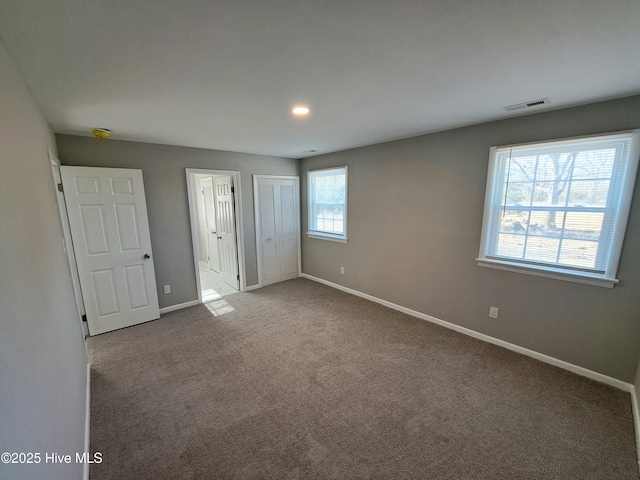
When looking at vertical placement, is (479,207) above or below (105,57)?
below

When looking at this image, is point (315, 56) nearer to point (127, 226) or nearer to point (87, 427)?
point (87, 427)

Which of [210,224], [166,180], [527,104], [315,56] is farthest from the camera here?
[210,224]

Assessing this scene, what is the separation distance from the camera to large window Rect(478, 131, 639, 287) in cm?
205

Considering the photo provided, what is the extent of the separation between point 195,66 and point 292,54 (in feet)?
1.87

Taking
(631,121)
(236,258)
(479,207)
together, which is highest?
(631,121)

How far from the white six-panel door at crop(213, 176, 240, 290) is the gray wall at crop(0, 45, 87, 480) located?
269 cm

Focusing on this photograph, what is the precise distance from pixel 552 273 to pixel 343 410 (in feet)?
7.47

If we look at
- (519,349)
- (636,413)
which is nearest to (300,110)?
(519,349)

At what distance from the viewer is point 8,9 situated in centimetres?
98

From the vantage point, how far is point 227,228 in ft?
15.4

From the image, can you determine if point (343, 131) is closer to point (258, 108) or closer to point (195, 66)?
point (258, 108)

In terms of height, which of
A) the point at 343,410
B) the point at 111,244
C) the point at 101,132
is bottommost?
the point at 343,410

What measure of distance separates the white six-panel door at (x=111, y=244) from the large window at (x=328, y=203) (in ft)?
8.81

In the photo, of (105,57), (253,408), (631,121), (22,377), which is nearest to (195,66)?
(105,57)
